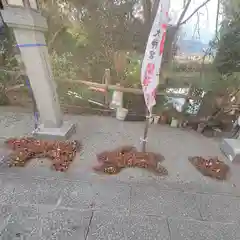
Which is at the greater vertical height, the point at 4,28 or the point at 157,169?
the point at 4,28

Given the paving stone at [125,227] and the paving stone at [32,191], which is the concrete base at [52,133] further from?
the paving stone at [125,227]

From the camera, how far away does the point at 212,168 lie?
319 centimetres

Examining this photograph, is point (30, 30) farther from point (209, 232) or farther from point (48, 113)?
point (209, 232)

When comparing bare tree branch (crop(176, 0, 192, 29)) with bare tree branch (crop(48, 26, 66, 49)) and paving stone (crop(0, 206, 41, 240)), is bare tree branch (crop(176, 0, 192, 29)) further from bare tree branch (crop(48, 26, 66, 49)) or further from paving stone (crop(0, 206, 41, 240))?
paving stone (crop(0, 206, 41, 240))

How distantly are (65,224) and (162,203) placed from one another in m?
1.14

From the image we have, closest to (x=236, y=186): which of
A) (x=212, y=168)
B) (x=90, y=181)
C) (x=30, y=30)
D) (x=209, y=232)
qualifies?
(x=212, y=168)

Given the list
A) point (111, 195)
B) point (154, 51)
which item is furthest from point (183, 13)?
point (111, 195)

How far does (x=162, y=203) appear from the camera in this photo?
2479 millimetres

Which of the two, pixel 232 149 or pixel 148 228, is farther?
pixel 232 149

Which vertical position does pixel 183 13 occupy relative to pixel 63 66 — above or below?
above

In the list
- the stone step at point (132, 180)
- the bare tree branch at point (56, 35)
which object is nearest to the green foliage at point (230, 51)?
the stone step at point (132, 180)

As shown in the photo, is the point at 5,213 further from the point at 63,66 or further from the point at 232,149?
the point at 63,66

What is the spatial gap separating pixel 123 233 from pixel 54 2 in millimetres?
5006

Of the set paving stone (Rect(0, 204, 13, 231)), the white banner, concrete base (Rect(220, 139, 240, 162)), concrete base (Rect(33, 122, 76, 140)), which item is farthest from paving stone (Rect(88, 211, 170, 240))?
concrete base (Rect(220, 139, 240, 162))
